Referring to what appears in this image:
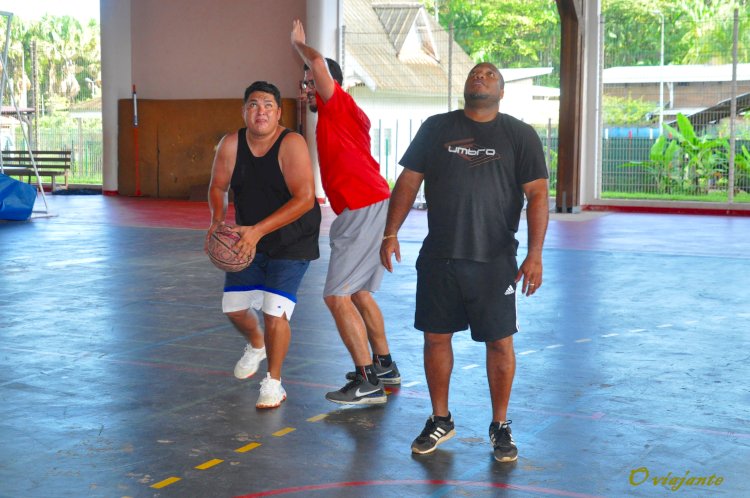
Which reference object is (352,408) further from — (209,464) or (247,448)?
(209,464)

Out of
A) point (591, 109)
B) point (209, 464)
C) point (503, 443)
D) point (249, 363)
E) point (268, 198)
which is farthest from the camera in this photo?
point (591, 109)

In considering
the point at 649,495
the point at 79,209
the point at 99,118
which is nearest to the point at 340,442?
the point at 649,495

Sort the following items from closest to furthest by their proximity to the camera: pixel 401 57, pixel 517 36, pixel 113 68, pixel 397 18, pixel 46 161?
pixel 517 36 < pixel 401 57 < pixel 397 18 < pixel 113 68 < pixel 46 161

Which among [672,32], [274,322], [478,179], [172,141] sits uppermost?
[672,32]

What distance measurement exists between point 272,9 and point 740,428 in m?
17.3

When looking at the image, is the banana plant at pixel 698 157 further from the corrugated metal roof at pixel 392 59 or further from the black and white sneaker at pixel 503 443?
the black and white sneaker at pixel 503 443

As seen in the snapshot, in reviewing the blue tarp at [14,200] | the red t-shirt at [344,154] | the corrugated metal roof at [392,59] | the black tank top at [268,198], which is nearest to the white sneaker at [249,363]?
the black tank top at [268,198]

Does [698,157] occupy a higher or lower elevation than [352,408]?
higher

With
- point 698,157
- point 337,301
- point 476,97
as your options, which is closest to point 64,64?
point 698,157

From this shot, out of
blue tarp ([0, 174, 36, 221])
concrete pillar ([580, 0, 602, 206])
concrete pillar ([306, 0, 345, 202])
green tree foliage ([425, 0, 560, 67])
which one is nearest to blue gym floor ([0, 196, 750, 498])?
blue tarp ([0, 174, 36, 221])

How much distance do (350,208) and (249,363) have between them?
1063 mm

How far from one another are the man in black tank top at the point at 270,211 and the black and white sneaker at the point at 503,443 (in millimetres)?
1265

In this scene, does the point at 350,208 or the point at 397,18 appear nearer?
the point at 350,208

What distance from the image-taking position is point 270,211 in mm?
5535
